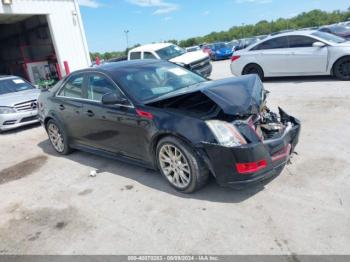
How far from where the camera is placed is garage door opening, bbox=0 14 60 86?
55.3ft

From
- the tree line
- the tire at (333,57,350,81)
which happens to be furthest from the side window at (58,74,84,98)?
the tree line

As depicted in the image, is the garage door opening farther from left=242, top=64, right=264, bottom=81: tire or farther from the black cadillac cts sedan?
the black cadillac cts sedan

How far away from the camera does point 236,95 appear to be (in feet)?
12.3

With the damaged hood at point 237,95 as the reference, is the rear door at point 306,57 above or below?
below

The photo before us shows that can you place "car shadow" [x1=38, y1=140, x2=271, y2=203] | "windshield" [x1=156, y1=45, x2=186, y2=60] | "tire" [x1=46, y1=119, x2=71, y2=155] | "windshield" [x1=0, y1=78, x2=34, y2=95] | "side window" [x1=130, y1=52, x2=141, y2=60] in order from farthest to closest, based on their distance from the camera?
"side window" [x1=130, y1=52, x2=141, y2=60] → "windshield" [x1=156, y1=45, x2=186, y2=60] → "windshield" [x1=0, y1=78, x2=34, y2=95] → "tire" [x1=46, y1=119, x2=71, y2=155] → "car shadow" [x1=38, y1=140, x2=271, y2=203]

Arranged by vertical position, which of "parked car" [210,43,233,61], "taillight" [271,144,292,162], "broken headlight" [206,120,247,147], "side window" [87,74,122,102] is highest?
"side window" [87,74,122,102]

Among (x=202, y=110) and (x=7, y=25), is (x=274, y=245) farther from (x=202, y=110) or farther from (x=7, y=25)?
(x=7, y=25)

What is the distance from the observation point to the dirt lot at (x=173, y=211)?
3.00 meters

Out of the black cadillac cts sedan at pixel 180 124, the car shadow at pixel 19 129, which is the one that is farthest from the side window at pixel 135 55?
the black cadillac cts sedan at pixel 180 124

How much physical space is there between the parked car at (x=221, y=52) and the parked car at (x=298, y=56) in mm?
15149

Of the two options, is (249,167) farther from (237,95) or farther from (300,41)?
(300,41)

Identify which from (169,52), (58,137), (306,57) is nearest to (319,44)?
(306,57)

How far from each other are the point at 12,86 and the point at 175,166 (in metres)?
7.73

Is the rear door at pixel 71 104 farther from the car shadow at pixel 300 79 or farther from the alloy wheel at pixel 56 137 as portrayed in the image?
the car shadow at pixel 300 79
